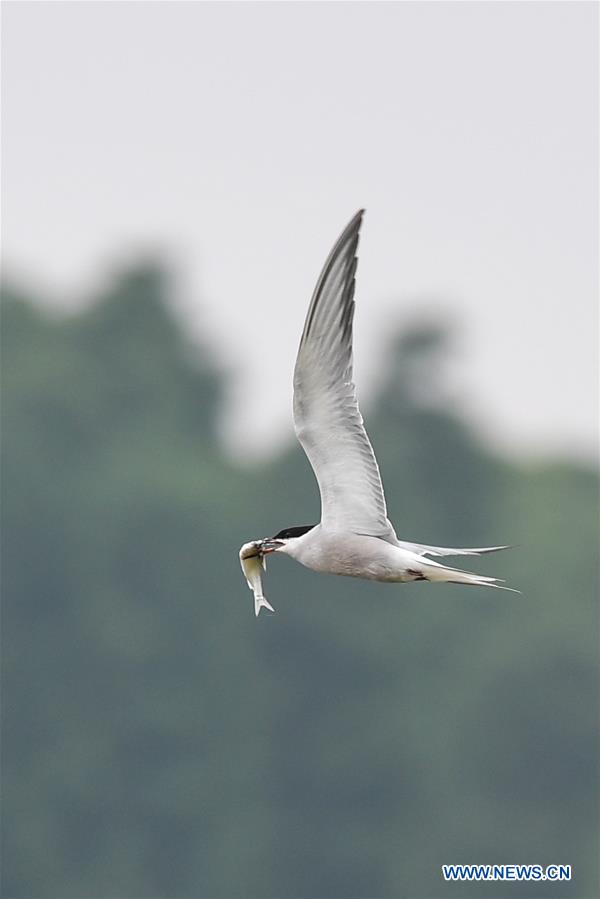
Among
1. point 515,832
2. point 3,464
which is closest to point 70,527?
point 3,464

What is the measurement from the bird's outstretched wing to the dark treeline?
2629cm

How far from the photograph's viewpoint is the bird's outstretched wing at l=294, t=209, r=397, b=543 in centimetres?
916

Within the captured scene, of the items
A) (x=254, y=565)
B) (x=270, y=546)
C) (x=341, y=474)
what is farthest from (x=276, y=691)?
(x=341, y=474)

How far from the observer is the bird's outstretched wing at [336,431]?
30.0 ft

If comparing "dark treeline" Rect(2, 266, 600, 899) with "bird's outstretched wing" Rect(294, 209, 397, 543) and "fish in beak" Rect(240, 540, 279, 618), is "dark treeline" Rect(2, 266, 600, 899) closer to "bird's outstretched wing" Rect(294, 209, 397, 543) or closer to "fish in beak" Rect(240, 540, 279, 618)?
"fish in beak" Rect(240, 540, 279, 618)

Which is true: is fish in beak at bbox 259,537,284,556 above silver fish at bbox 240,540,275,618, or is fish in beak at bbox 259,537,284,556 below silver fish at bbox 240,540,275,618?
above

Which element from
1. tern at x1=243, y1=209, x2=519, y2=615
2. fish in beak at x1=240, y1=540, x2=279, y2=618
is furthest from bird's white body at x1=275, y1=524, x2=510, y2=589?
fish in beak at x1=240, y1=540, x2=279, y2=618

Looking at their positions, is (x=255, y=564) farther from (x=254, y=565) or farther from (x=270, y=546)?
(x=270, y=546)

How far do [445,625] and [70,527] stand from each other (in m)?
7.16

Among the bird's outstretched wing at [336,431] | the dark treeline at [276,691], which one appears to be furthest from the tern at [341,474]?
the dark treeline at [276,691]

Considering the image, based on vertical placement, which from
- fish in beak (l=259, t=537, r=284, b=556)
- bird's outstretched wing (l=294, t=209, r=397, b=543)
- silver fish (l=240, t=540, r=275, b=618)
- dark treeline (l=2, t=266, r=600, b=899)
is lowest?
dark treeline (l=2, t=266, r=600, b=899)

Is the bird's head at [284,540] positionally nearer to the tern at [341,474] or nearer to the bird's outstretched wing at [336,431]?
the tern at [341,474]

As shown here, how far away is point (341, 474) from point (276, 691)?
32.3 meters

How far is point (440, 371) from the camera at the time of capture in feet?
141
